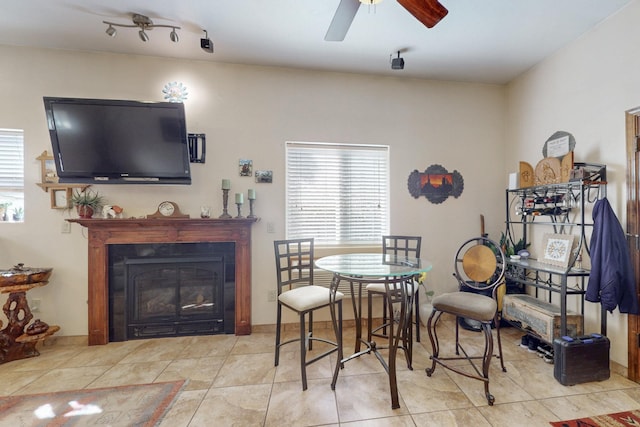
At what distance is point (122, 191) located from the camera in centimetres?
276

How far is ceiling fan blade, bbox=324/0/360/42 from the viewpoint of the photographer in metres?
1.64

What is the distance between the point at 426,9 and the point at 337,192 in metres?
1.95

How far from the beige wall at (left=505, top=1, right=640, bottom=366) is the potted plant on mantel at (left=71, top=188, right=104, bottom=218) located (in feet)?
15.7

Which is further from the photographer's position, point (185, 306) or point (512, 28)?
point (185, 306)

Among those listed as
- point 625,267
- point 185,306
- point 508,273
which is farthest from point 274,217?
point 625,267

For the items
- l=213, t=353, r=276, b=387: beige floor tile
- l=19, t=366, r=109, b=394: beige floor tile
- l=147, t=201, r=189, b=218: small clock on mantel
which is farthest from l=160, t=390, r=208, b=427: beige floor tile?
l=147, t=201, r=189, b=218: small clock on mantel

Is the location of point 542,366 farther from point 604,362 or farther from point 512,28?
point 512,28

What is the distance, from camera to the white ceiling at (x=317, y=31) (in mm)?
2092

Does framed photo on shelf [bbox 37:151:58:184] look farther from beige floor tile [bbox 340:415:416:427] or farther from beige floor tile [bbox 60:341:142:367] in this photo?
beige floor tile [bbox 340:415:416:427]

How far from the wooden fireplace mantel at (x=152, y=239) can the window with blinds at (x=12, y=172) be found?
2.55 feet

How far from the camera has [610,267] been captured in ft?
6.44

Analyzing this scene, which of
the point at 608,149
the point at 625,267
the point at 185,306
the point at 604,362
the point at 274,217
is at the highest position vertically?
the point at 608,149

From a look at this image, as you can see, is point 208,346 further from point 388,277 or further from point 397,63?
point 397,63

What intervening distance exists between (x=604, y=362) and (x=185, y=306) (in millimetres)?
3799
